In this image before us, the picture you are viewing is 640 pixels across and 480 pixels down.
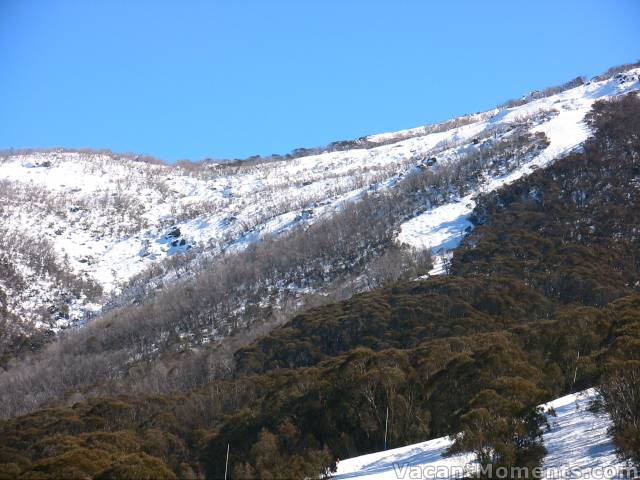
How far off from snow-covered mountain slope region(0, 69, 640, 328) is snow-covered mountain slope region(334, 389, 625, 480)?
5715 cm

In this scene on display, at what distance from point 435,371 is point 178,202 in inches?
5257

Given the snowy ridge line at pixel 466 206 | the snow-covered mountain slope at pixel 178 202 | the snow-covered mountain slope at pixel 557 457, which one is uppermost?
the snow-covered mountain slope at pixel 178 202

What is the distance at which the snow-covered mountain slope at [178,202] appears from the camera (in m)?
113

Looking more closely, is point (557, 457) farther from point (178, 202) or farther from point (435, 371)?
point (178, 202)

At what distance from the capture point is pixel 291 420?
1353 inches

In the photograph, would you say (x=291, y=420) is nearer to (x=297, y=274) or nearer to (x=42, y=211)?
(x=297, y=274)

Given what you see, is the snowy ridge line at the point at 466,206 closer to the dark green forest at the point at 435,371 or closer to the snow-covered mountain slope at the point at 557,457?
the dark green forest at the point at 435,371

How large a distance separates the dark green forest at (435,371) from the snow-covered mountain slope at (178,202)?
1442cm

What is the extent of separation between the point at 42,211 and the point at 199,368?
9597 cm

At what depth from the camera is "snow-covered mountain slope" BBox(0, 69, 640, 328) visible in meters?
113

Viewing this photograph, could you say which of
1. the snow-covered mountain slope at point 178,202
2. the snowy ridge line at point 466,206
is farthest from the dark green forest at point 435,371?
the snow-covered mountain slope at point 178,202

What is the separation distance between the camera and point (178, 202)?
16188 centimetres

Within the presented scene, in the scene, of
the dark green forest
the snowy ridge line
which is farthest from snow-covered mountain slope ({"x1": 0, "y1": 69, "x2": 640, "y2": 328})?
the dark green forest

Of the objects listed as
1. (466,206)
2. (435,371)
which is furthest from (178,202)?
(435,371)
